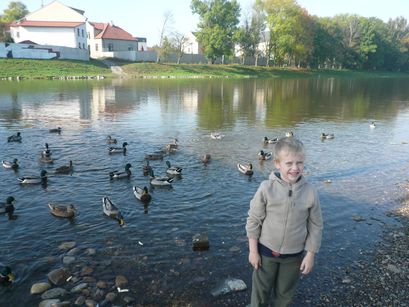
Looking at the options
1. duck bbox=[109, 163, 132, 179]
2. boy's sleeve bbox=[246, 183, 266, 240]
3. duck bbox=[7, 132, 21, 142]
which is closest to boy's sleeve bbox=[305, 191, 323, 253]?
boy's sleeve bbox=[246, 183, 266, 240]

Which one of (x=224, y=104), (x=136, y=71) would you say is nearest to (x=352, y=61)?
(x=136, y=71)

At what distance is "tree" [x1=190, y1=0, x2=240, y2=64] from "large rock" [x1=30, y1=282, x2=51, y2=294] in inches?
3591

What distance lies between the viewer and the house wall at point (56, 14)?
91.2 meters

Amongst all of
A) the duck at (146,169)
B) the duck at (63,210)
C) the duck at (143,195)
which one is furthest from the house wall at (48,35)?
the duck at (63,210)

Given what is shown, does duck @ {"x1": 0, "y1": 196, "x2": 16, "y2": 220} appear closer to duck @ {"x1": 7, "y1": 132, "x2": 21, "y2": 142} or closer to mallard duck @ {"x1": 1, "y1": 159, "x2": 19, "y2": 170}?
mallard duck @ {"x1": 1, "y1": 159, "x2": 19, "y2": 170}

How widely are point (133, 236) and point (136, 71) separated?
72860mm

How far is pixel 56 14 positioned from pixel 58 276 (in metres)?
97.9

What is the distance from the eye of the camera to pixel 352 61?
125688mm

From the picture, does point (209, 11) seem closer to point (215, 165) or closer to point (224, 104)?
point (224, 104)

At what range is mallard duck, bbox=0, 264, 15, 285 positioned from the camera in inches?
331

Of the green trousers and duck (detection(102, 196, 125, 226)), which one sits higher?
the green trousers

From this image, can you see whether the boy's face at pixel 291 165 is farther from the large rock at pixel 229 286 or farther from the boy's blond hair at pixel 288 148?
the large rock at pixel 229 286

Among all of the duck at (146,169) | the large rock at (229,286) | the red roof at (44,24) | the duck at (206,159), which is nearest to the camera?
the large rock at (229,286)

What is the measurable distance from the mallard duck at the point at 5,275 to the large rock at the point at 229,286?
468cm
